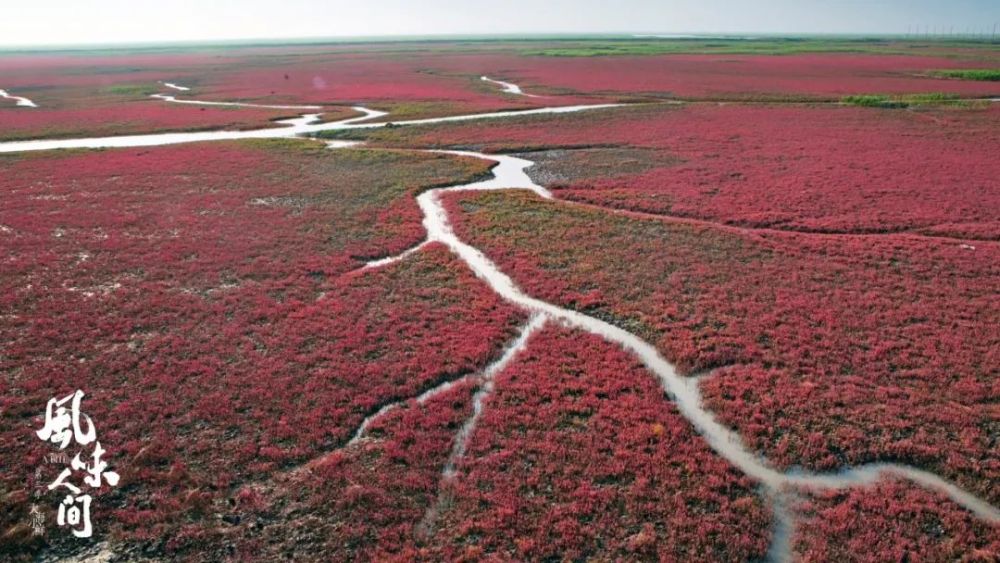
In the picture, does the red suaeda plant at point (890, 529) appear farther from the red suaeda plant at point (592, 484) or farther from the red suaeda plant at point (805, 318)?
the red suaeda plant at point (805, 318)

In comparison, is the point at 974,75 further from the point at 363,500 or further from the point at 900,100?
Result: the point at 363,500

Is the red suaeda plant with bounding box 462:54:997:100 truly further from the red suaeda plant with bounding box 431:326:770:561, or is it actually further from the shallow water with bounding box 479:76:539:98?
the red suaeda plant with bounding box 431:326:770:561

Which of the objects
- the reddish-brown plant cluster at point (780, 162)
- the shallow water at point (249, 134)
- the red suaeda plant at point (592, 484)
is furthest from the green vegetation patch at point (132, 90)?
the red suaeda plant at point (592, 484)

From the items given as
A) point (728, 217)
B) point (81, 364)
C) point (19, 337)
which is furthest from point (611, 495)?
point (728, 217)

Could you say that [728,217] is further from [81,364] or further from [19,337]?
[19,337]

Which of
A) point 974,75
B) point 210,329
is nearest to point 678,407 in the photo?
point 210,329

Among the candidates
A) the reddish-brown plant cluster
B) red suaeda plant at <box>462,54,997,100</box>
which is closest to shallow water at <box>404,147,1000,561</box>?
the reddish-brown plant cluster

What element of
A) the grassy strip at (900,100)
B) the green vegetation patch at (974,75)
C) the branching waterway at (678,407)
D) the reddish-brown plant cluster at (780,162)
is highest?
the green vegetation patch at (974,75)
